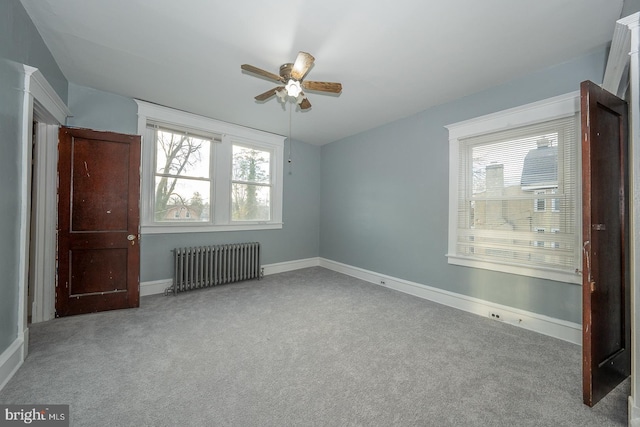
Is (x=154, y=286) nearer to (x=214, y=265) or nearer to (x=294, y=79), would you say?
(x=214, y=265)

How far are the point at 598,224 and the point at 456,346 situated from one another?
1.45m

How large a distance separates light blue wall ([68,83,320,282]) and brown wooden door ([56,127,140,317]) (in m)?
0.43

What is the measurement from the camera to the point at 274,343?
90.3 inches

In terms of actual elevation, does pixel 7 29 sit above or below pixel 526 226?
above

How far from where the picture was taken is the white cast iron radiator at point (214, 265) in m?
3.64

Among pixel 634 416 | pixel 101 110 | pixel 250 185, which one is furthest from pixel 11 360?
pixel 634 416

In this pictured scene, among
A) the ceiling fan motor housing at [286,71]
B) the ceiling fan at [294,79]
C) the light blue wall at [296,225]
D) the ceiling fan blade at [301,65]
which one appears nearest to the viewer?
the ceiling fan blade at [301,65]

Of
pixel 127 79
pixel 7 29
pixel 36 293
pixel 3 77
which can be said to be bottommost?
pixel 36 293

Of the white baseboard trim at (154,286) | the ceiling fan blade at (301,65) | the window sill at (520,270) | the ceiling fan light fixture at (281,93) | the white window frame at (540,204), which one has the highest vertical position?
the ceiling fan blade at (301,65)

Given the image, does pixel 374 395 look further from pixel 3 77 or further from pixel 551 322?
pixel 3 77

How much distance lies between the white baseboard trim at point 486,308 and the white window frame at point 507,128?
0.42m

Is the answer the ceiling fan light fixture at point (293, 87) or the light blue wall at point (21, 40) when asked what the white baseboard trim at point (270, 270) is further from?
the ceiling fan light fixture at point (293, 87)

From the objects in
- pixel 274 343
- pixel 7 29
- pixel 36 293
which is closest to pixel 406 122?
pixel 274 343

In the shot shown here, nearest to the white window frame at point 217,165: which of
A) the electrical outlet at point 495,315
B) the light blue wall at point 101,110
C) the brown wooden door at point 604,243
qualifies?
the light blue wall at point 101,110
